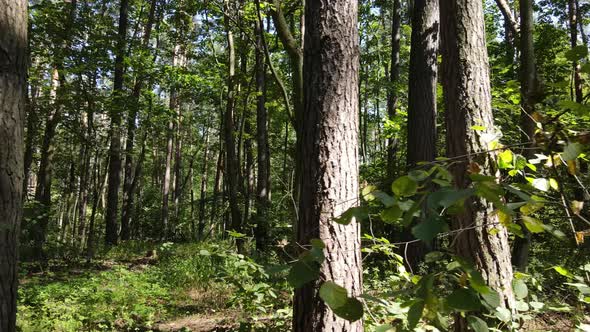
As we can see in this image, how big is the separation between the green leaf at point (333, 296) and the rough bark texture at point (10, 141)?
3.01 metres

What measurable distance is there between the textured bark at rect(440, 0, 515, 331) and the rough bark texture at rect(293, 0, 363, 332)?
1001 mm

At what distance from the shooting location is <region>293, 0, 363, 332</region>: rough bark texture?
8.52ft

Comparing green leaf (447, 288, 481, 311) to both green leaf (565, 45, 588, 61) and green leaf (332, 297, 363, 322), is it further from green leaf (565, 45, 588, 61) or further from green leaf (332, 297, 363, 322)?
green leaf (565, 45, 588, 61)

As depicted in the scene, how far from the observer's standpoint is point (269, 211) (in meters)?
12.3

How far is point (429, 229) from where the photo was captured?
808 millimetres

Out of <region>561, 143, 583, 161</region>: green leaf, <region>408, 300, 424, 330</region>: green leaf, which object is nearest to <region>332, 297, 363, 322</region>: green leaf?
<region>408, 300, 424, 330</region>: green leaf

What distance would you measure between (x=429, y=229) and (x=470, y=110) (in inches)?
118

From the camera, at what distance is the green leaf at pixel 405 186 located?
0.97 metres

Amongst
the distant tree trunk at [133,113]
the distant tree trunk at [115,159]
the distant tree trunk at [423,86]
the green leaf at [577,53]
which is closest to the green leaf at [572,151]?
the green leaf at [577,53]

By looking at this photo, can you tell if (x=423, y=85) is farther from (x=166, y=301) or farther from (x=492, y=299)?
(x=492, y=299)

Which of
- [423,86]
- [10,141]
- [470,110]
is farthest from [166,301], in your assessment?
[470,110]

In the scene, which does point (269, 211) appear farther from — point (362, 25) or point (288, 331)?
point (362, 25)

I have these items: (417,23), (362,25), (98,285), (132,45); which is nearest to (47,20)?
(132,45)

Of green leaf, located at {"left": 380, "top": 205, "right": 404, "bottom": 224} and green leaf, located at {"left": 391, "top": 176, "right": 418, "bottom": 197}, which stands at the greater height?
green leaf, located at {"left": 391, "top": 176, "right": 418, "bottom": 197}
